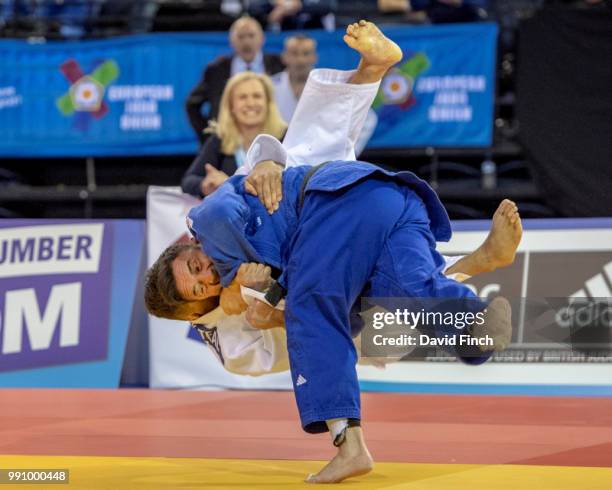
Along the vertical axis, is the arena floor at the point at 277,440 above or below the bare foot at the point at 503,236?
below

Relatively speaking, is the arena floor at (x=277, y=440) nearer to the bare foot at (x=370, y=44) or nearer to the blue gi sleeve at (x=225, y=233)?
the blue gi sleeve at (x=225, y=233)

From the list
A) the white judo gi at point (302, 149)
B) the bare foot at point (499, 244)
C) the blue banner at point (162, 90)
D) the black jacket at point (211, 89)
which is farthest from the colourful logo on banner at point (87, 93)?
the bare foot at point (499, 244)

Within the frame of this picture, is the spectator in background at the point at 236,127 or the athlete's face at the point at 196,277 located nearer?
the athlete's face at the point at 196,277

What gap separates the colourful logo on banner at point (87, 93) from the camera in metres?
8.45

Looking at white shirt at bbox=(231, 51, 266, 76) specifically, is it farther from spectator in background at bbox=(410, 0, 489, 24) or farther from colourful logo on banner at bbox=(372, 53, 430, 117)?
spectator in background at bbox=(410, 0, 489, 24)

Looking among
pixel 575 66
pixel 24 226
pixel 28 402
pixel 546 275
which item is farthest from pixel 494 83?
pixel 28 402

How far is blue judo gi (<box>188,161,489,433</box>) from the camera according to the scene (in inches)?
125

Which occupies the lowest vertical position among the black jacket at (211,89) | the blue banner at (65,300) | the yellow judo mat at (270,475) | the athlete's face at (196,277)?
the blue banner at (65,300)

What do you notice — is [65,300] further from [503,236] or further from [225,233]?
[503,236]

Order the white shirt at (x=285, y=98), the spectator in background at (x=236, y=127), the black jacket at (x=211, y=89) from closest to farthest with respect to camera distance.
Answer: the spectator in background at (x=236, y=127) → the white shirt at (x=285, y=98) → the black jacket at (x=211, y=89)

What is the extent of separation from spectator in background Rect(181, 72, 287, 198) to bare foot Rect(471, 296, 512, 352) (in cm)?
301

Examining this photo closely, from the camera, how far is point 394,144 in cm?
800

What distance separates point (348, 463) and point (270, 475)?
1.04ft

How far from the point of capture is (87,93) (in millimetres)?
8469
